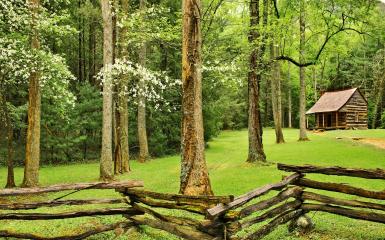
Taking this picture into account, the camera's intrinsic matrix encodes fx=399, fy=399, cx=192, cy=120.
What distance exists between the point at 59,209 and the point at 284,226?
6530 mm

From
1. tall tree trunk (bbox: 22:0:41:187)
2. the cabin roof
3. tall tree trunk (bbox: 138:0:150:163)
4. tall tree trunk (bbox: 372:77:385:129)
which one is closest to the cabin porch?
the cabin roof

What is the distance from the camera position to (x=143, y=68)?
17.7m

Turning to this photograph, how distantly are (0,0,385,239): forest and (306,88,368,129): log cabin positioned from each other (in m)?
15.9

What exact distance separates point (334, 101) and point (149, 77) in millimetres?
35950

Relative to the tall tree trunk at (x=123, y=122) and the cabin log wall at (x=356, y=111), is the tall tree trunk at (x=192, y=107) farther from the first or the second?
the cabin log wall at (x=356, y=111)

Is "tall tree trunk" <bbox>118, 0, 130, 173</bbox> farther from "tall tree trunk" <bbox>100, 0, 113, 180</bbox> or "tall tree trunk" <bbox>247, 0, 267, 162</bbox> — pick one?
"tall tree trunk" <bbox>247, 0, 267, 162</bbox>

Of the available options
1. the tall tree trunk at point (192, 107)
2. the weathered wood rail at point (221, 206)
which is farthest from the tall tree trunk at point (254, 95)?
the weathered wood rail at point (221, 206)

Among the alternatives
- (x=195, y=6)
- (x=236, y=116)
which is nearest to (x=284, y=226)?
(x=195, y=6)

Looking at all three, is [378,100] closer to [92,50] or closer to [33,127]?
[92,50]

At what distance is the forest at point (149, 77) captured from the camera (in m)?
14.6

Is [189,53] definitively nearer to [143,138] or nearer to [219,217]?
[219,217]

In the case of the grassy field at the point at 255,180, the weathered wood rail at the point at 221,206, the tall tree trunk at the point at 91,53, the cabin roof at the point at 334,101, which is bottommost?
the grassy field at the point at 255,180

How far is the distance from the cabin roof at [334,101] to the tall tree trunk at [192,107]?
4008 cm

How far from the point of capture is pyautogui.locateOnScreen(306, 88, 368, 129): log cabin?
4853cm
